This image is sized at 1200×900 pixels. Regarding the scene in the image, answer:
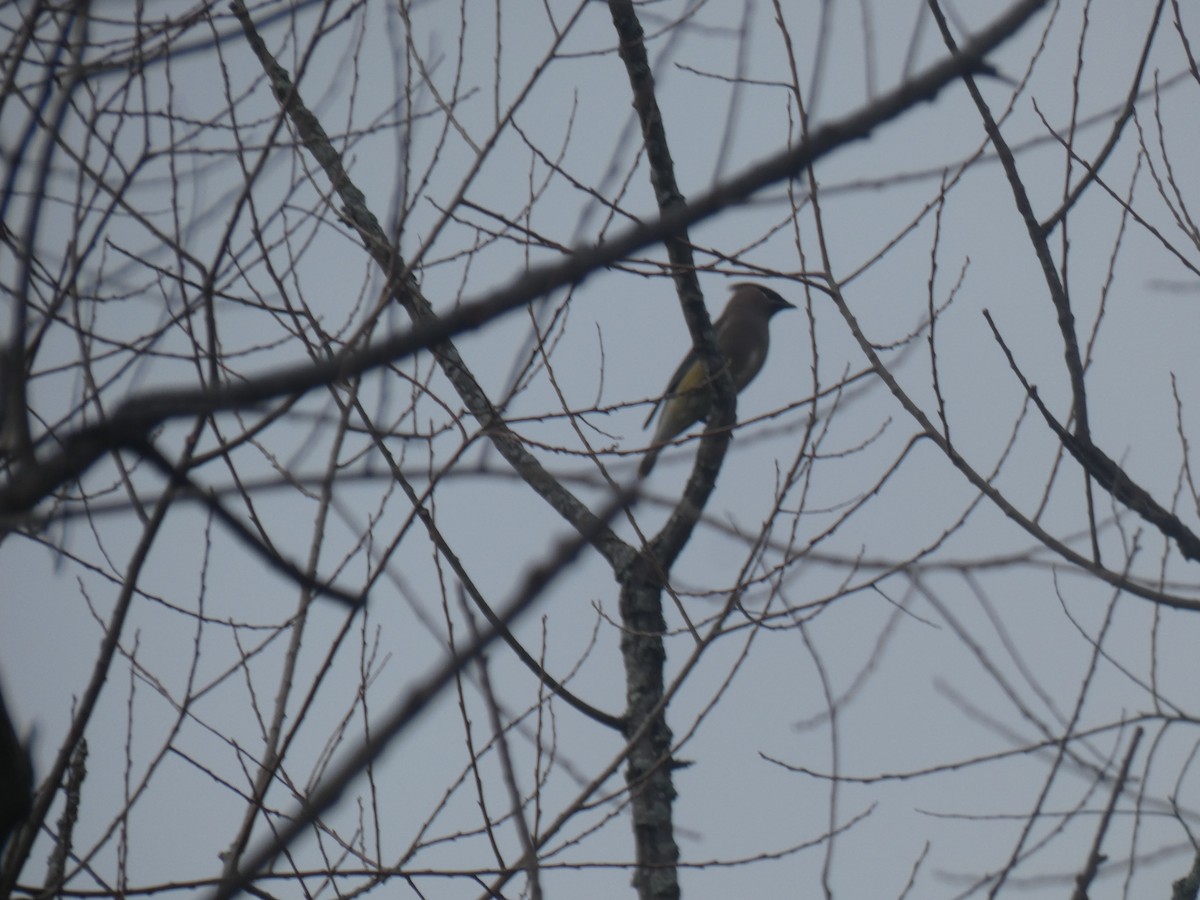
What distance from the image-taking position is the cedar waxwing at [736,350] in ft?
25.2

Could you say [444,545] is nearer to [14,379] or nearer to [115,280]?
[115,280]

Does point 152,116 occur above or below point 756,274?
above

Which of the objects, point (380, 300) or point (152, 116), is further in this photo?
point (152, 116)

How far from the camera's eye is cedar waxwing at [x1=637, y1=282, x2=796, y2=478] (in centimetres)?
767

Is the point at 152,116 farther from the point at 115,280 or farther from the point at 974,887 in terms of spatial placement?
the point at 974,887

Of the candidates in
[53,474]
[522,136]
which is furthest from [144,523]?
[522,136]

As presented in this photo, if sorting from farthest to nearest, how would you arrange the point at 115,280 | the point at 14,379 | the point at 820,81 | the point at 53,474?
the point at 115,280, the point at 820,81, the point at 14,379, the point at 53,474

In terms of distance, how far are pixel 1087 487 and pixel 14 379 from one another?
2.36 meters

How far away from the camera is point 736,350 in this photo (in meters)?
8.72

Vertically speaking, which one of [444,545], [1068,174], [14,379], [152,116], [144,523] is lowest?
[14,379]

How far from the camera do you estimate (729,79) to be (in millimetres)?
3639

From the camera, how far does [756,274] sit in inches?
130

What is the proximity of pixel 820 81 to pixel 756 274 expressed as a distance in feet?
1.58

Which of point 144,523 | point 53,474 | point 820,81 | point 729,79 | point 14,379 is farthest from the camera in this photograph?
point 729,79
